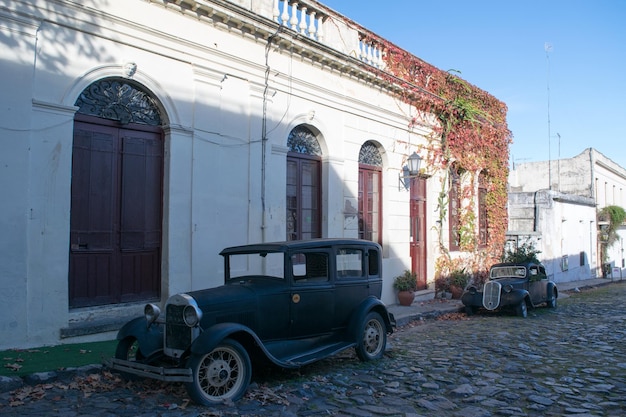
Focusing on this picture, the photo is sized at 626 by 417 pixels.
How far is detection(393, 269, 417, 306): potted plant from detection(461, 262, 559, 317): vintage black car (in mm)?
1205

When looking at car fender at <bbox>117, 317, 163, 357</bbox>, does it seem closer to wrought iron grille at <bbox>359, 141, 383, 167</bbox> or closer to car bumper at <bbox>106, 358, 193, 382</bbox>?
car bumper at <bbox>106, 358, 193, 382</bbox>

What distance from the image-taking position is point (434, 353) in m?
7.72

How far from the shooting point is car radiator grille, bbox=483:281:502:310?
37.7 ft

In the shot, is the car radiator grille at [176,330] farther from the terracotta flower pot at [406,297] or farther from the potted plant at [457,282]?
the potted plant at [457,282]

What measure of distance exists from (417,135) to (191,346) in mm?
10481

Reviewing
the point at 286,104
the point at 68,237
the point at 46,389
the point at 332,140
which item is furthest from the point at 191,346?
the point at 332,140

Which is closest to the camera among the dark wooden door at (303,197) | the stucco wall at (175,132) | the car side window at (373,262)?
the stucco wall at (175,132)

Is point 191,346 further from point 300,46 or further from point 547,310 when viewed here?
point 547,310

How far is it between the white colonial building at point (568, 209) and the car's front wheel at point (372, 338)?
13.2 metres

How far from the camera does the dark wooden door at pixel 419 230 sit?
13.8 m

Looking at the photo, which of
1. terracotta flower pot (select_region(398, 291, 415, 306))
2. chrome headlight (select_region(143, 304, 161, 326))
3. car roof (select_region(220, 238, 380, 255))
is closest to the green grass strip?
chrome headlight (select_region(143, 304, 161, 326))

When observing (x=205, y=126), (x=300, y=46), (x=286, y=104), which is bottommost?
(x=205, y=126)

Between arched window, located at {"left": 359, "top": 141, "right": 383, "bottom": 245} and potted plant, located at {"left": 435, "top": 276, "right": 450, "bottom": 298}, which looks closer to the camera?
arched window, located at {"left": 359, "top": 141, "right": 383, "bottom": 245}

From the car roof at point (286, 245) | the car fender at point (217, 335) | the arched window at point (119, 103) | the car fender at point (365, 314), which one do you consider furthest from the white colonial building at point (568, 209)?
the car fender at point (217, 335)
